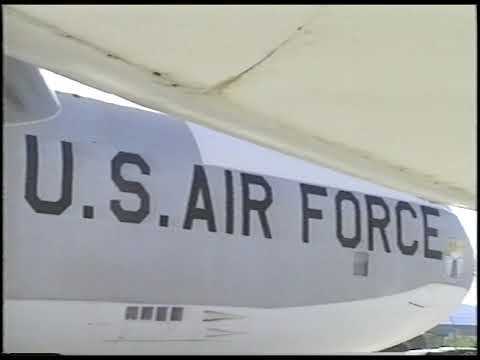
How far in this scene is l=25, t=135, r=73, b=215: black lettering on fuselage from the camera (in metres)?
3.17

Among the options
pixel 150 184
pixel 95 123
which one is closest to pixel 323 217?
pixel 150 184

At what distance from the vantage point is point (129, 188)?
11.6 ft

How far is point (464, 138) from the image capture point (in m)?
Answer: 1.58

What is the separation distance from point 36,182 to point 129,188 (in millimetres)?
510

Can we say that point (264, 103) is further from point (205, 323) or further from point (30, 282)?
point (205, 323)

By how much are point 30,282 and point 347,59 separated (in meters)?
2.41

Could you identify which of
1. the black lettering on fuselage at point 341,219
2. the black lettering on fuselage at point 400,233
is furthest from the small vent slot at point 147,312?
the black lettering on fuselage at point 400,233

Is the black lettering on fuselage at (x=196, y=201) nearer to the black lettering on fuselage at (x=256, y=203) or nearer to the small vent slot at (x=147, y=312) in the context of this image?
the black lettering on fuselage at (x=256, y=203)

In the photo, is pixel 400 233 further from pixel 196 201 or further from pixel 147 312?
pixel 147 312

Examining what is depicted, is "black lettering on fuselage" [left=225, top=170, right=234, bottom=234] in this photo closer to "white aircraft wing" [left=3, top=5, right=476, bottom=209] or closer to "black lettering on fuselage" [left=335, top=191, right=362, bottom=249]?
"black lettering on fuselage" [left=335, top=191, right=362, bottom=249]

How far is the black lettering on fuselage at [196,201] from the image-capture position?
3.76 metres

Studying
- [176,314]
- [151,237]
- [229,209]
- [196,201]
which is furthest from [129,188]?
[176,314]

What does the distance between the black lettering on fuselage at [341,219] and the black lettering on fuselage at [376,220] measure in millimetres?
92

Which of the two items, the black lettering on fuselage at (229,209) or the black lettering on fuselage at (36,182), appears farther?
the black lettering on fuselage at (229,209)
